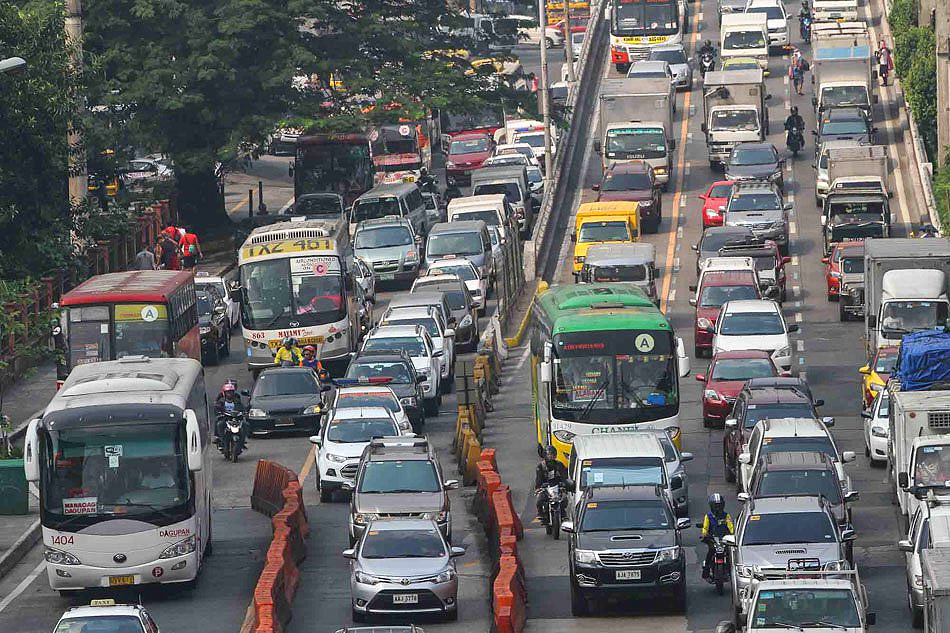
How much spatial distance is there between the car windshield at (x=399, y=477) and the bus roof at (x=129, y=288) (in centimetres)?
1079

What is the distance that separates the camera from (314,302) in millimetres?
48562

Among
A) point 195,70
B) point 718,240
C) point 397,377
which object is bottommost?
point 397,377

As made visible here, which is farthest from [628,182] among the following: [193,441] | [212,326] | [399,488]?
[193,441]

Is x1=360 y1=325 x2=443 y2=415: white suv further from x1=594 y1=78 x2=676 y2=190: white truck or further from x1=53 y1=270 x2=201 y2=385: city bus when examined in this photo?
x1=594 y1=78 x2=676 y2=190: white truck

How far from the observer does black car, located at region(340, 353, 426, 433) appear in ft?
137

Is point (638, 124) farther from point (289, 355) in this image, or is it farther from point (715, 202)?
point (289, 355)

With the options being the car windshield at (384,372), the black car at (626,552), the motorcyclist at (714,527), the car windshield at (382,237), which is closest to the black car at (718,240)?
the car windshield at (382,237)

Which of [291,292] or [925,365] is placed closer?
[925,365]

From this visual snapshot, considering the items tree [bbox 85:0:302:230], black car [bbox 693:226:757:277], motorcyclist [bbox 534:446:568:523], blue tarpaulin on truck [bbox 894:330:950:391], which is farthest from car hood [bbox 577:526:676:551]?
tree [bbox 85:0:302:230]

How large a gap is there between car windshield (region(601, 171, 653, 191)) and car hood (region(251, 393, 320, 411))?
74.4 feet

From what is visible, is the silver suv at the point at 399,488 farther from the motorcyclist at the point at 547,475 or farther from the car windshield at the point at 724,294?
the car windshield at the point at 724,294

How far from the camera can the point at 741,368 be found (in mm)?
41375

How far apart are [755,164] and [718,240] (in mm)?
10199

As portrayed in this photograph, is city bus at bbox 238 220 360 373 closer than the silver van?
Yes
